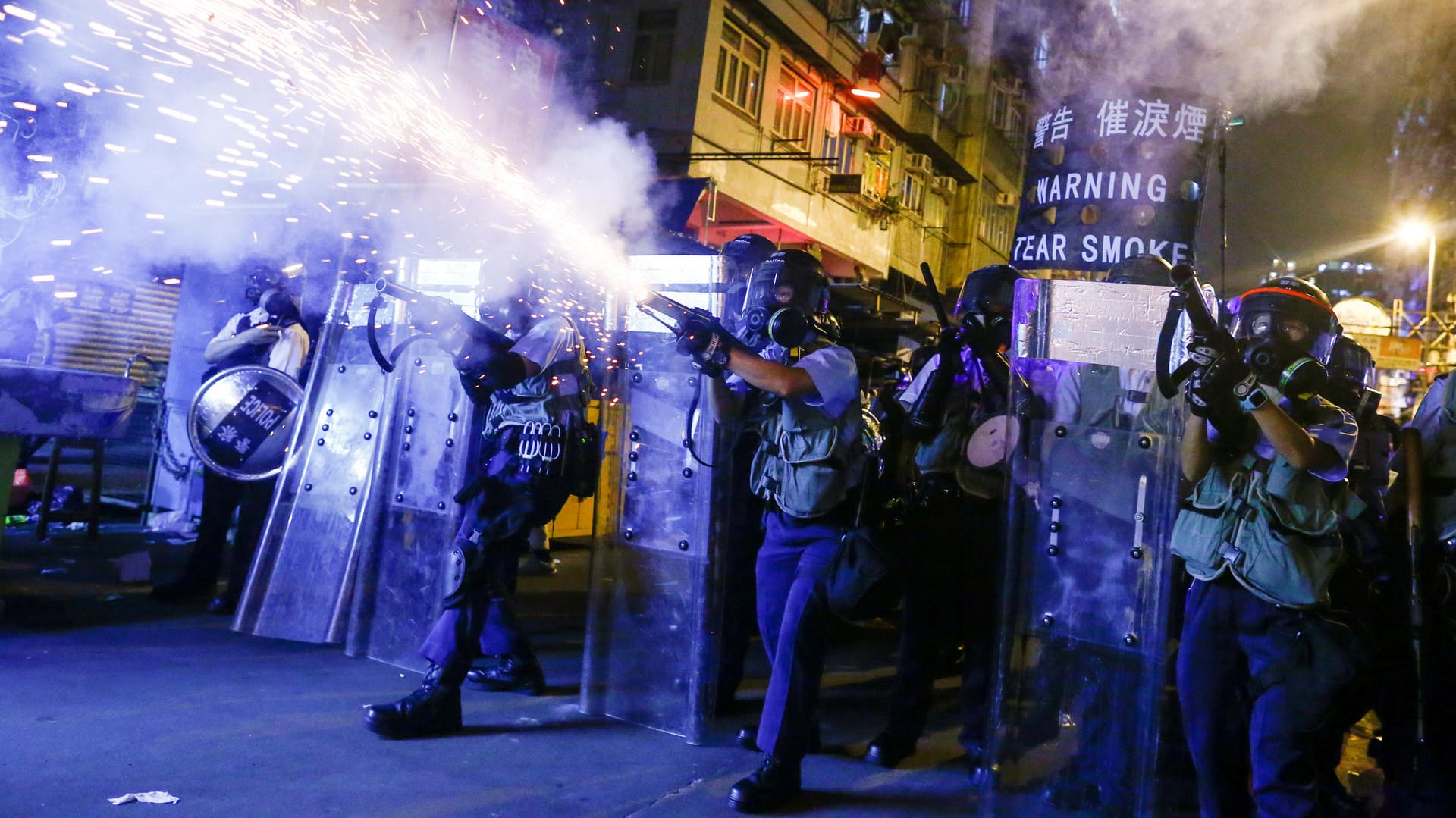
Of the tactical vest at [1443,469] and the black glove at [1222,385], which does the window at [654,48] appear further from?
the black glove at [1222,385]

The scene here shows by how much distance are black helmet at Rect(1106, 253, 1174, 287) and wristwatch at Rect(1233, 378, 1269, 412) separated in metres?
1.45

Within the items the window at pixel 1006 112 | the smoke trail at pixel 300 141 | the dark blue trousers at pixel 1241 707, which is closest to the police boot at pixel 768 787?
the dark blue trousers at pixel 1241 707

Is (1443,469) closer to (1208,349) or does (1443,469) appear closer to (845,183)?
(1208,349)

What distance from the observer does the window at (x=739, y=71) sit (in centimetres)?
1788

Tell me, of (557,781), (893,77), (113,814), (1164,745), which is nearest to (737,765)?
(557,781)

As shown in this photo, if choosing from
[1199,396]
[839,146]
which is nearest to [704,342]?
[1199,396]

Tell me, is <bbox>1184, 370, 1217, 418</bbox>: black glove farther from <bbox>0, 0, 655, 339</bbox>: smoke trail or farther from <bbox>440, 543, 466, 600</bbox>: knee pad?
<bbox>440, 543, 466, 600</bbox>: knee pad

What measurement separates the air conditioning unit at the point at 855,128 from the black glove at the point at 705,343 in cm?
2030

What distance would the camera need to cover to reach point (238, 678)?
192 inches

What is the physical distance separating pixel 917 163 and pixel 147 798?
26.4 metres

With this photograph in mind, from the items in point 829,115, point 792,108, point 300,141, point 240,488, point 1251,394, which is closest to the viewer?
point 1251,394

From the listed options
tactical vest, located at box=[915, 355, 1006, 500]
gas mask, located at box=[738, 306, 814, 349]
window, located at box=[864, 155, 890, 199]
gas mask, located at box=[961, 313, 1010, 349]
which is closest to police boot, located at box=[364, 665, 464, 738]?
gas mask, located at box=[738, 306, 814, 349]

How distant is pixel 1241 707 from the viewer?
3131 mm

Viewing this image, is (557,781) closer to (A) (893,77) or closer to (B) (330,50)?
(B) (330,50)
